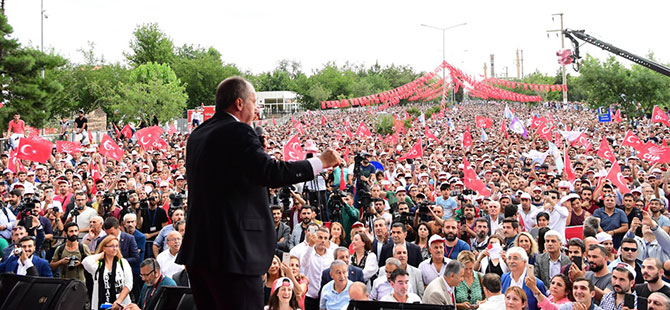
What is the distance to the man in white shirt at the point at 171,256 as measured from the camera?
24.7 ft

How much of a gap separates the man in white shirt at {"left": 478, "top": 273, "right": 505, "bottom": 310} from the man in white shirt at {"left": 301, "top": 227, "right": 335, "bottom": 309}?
82.0 inches

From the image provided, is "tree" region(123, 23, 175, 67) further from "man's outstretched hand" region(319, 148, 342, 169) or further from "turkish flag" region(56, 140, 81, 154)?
"man's outstretched hand" region(319, 148, 342, 169)

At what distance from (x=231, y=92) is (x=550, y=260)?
5448mm

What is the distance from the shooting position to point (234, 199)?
2.59 meters

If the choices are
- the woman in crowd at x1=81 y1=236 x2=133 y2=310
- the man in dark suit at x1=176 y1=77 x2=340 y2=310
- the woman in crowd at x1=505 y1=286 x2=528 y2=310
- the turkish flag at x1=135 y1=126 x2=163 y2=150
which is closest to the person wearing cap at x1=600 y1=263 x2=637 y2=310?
the woman in crowd at x1=505 y1=286 x2=528 y2=310

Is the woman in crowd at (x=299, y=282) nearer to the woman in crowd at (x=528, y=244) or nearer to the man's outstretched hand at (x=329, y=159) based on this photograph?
the woman in crowd at (x=528, y=244)

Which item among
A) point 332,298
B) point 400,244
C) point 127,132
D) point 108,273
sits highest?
point 127,132

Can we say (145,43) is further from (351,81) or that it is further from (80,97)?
(351,81)

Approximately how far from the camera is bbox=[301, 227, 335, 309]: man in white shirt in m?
7.61

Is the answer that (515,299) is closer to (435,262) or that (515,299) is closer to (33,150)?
(435,262)

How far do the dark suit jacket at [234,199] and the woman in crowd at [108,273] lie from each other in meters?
4.94

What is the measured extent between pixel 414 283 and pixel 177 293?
11.6ft

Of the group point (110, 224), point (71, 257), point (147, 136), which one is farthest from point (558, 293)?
point (147, 136)

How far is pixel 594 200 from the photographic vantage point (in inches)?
418
